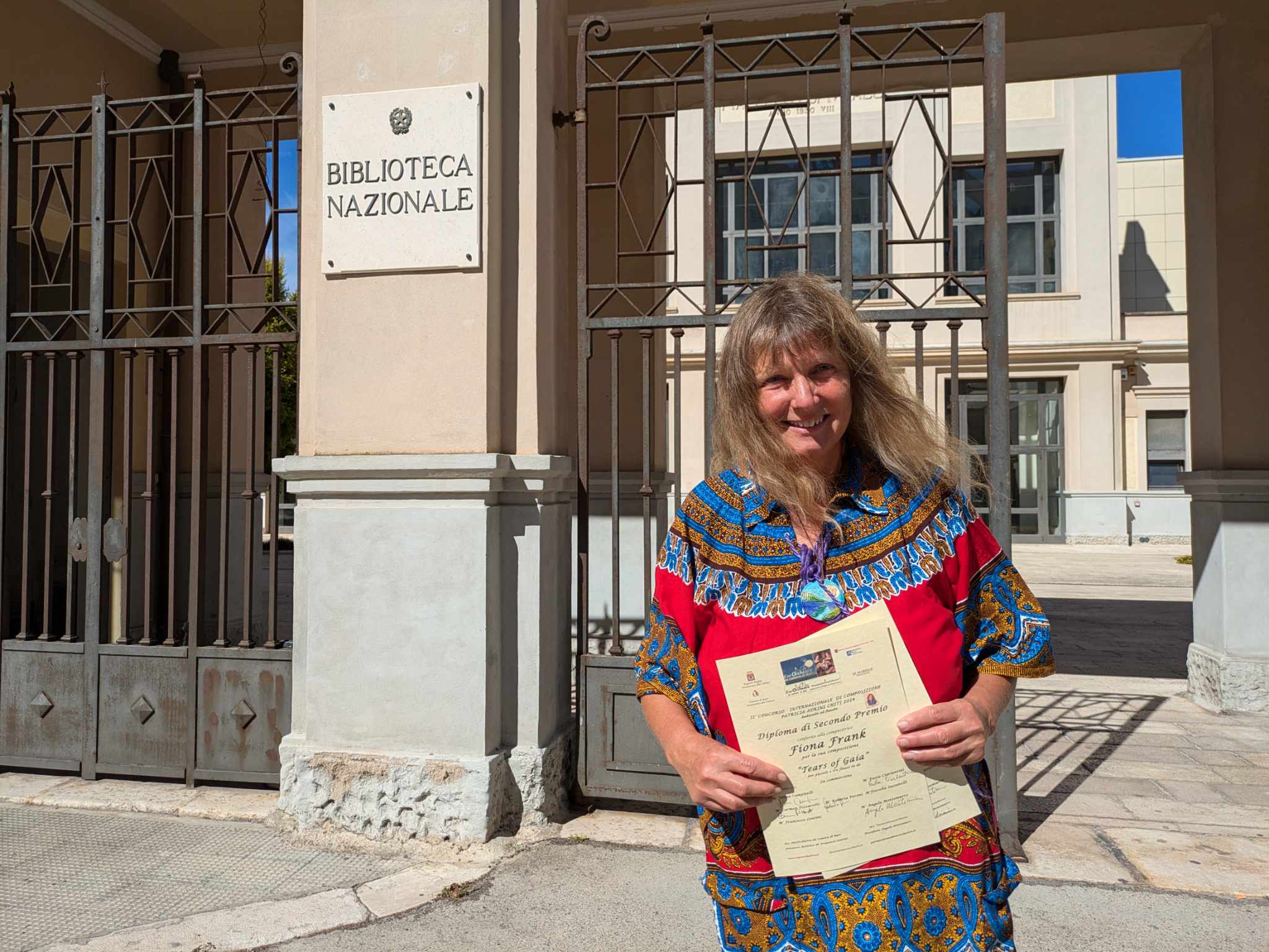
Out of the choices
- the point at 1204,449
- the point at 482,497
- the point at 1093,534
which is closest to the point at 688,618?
the point at 482,497

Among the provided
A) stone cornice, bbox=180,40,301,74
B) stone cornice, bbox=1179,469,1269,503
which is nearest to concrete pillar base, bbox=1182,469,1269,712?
stone cornice, bbox=1179,469,1269,503

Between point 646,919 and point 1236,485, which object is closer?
point 646,919

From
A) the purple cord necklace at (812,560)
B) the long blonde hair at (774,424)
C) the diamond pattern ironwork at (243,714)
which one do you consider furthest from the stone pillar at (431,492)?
the purple cord necklace at (812,560)

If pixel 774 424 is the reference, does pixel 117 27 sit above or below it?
above

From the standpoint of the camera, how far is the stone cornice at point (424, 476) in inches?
145

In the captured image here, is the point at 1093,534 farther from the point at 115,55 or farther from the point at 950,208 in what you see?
the point at 115,55

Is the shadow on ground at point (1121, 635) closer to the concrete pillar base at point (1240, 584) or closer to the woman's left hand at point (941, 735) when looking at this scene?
the concrete pillar base at point (1240, 584)

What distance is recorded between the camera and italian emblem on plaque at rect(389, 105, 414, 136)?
3828mm

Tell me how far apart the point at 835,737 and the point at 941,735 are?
17 centimetres

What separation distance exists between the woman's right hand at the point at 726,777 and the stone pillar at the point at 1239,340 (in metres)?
5.87

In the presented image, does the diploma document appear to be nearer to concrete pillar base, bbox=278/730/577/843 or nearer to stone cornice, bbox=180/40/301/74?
concrete pillar base, bbox=278/730/577/843

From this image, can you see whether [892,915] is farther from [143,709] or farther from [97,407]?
[97,407]

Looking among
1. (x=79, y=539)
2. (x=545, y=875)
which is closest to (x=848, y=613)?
(x=545, y=875)

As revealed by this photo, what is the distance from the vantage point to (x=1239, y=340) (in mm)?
5910
